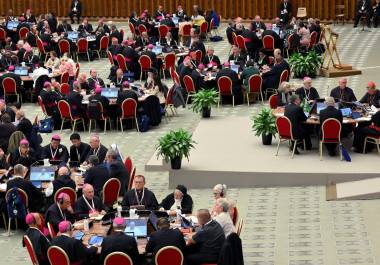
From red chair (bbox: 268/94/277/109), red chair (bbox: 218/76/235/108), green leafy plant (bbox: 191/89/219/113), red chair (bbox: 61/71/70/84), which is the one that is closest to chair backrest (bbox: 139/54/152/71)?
red chair (bbox: 61/71/70/84)

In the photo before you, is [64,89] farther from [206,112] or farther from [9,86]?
[206,112]

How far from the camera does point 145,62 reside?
3064 cm

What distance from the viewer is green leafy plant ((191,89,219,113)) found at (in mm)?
25438

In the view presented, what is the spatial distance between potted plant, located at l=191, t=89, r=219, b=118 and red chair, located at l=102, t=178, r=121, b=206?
716 cm

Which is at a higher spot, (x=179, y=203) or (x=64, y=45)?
(x=64, y=45)

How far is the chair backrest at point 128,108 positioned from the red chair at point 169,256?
10.2 meters

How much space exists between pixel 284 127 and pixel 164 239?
7.11 metres

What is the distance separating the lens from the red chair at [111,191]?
Result: 18438 mm

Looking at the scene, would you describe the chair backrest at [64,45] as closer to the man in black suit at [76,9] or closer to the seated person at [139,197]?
the man in black suit at [76,9]

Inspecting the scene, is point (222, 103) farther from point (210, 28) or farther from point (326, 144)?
point (210, 28)

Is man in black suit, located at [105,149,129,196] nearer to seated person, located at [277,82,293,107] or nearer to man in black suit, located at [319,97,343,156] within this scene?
man in black suit, located at [319,97,343,156]

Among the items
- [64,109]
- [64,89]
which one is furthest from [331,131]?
[64,89]

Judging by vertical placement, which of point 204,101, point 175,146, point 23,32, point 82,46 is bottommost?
point 175,146

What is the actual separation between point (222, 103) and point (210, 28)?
11.0 meters
